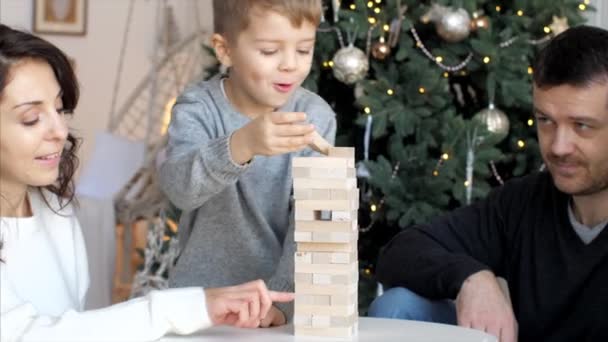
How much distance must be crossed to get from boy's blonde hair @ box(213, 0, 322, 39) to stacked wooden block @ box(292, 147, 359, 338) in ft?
1.12

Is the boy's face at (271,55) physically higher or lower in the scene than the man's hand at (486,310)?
higher

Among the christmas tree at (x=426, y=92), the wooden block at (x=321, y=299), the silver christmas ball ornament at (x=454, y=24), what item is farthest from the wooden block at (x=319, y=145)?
the silver christmas ball ornament at (x=454, y=24)

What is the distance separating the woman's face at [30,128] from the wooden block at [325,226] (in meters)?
0.40

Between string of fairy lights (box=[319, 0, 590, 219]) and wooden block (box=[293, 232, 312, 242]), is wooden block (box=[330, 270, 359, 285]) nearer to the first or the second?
wooden block (box=[293, 232, 312, 242])

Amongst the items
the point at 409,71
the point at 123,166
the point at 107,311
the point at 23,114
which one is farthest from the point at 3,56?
the point at 123,166

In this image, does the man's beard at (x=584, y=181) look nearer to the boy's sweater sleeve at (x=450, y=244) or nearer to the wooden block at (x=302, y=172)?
the boy's sweater sleeve at (x=450, y=244)

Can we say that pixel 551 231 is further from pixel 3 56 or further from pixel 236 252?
pixel 3 56

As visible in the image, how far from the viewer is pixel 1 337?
159 centimetres

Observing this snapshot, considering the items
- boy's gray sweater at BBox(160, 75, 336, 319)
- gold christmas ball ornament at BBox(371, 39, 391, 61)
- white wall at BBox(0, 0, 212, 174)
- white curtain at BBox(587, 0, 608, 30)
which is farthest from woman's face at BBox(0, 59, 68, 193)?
white wall at BBox(0, 0, 212, 174)

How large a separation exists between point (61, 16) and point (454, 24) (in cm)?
300

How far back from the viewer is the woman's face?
1.73 metres

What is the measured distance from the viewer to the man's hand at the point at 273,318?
6.04ft

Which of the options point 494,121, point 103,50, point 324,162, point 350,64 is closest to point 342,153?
point 324,162

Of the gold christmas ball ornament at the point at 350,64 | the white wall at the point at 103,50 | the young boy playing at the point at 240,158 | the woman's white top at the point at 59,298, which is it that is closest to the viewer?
the woman's white top at the point at 59,298
